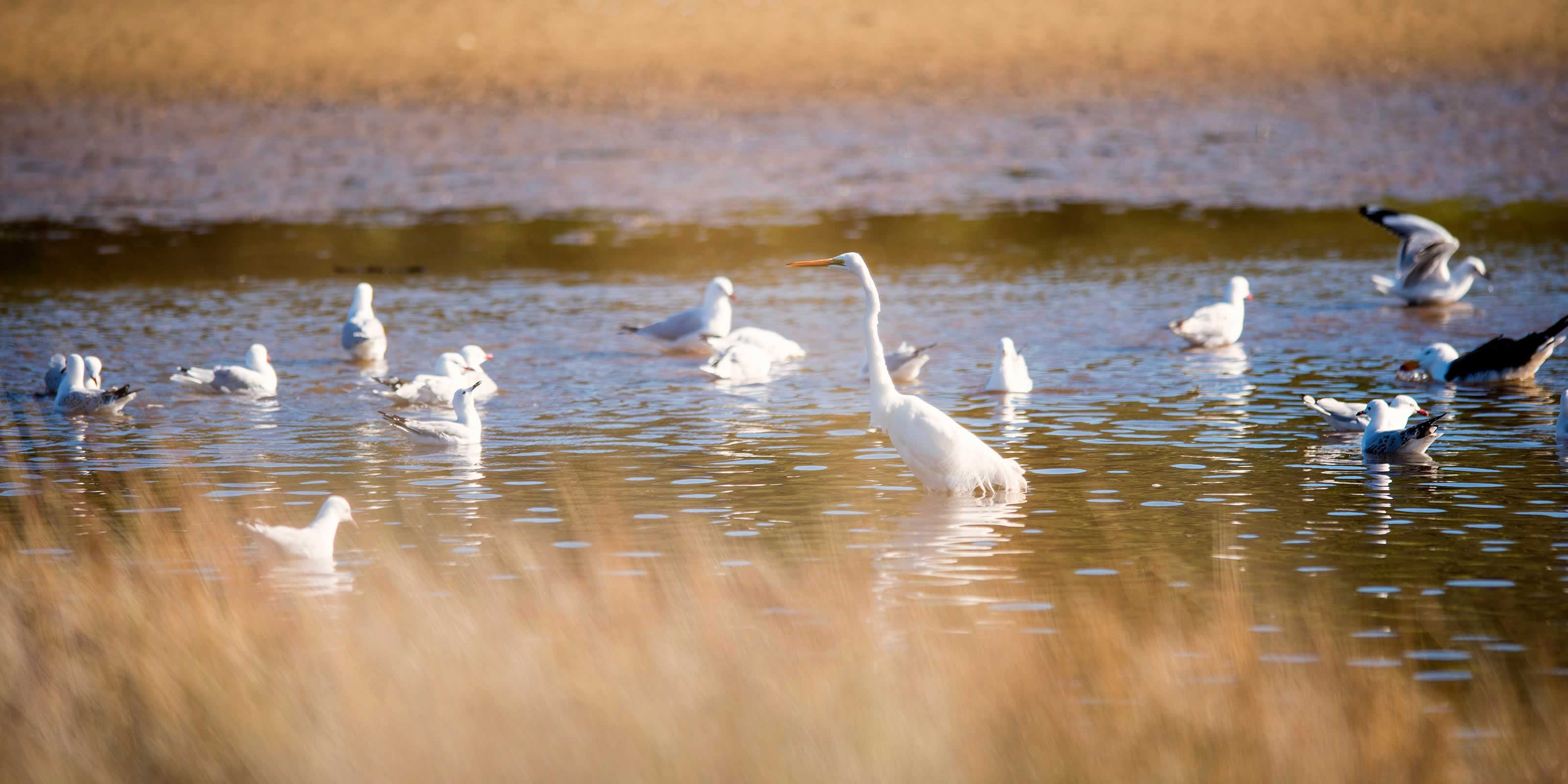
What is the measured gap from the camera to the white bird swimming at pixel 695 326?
17.1m

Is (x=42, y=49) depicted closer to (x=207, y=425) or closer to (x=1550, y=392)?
(x=207, y=425)

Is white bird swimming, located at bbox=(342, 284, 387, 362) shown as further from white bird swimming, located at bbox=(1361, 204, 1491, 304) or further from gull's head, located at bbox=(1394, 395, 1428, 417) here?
white bird swimming, located at bbox=(1361, 204, 1491, 304)

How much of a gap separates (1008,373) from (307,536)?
6.50 metres

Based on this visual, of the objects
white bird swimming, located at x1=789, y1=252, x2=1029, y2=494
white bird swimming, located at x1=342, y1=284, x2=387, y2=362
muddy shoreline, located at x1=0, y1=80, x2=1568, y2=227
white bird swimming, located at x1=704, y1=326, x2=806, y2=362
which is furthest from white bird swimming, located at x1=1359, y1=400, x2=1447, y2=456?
muddy shoreline, located at x1=0, y1=80, x2=1568, y2=227

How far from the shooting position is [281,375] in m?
16.0

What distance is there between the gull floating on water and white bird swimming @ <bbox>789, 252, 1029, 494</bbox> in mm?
4970

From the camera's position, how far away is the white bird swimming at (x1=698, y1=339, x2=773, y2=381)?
1516 cm

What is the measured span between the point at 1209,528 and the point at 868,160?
76.0 feet

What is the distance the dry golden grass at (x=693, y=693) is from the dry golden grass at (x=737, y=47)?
1168 inches

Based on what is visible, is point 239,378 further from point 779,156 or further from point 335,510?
point 779,156

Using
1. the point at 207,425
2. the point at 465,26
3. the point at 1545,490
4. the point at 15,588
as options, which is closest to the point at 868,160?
the point at 465,26

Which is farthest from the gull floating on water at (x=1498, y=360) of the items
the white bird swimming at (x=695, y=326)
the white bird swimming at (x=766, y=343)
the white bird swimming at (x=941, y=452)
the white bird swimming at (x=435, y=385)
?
the white bird swimming at (x=435, y=385)

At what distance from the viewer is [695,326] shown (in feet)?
56.4

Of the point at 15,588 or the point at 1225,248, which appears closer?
the point at 15,588
